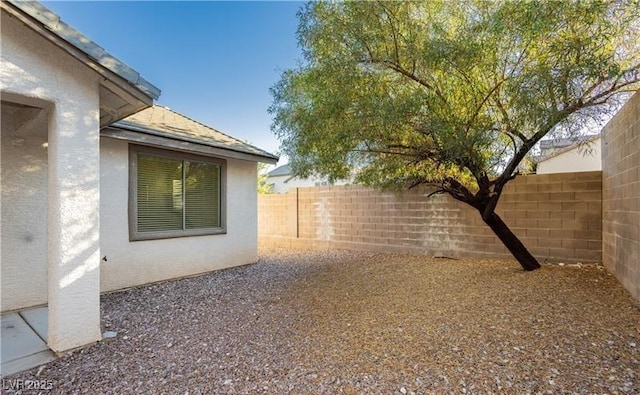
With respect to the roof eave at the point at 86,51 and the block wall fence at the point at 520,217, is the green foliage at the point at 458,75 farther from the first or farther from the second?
the roof eave at the point at 86,51

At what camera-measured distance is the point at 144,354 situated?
346cm

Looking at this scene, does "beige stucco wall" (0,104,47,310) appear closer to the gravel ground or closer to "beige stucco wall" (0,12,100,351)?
the gravel ground

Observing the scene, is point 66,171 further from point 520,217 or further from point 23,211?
point 520,217

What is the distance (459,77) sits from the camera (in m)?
4.85

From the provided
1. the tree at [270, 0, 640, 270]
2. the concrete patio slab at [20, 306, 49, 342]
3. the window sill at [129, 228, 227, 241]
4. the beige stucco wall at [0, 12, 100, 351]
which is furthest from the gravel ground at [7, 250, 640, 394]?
the tree at [270, 0, 640, 270]

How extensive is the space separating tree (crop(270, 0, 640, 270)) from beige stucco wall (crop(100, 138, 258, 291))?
2.74 m

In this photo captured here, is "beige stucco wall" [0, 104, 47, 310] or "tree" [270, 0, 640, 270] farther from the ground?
"tree" [270, 0, 640, 270]

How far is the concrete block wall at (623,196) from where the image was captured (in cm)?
434

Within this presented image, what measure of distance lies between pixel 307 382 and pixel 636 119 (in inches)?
209

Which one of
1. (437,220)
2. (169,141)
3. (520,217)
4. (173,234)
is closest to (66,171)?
(169,141)

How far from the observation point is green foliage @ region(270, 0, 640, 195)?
12.9ft

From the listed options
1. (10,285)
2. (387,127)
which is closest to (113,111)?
(10,285)

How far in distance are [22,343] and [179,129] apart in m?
4.74

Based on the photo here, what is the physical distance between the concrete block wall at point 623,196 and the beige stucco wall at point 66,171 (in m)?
6.77
